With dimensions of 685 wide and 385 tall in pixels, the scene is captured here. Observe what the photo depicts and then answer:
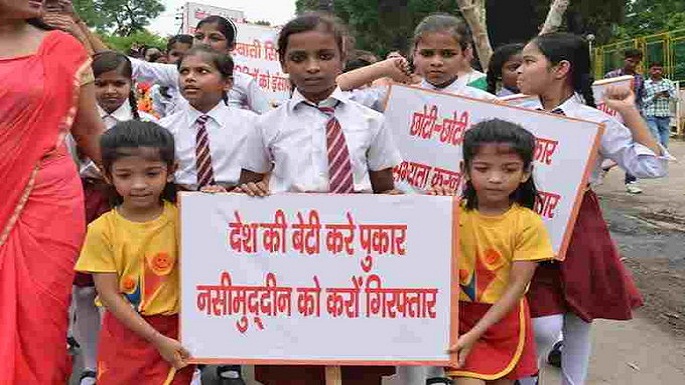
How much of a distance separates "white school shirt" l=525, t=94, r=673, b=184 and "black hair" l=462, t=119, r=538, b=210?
15.9 inches

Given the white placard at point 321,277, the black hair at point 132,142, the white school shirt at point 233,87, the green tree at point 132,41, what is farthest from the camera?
the green tree at point 132,41

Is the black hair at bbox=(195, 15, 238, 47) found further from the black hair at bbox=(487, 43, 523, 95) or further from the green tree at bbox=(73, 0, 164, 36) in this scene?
the green tree at bbox=(73, 0, 164, 36)

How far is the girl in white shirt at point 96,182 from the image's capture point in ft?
12.5

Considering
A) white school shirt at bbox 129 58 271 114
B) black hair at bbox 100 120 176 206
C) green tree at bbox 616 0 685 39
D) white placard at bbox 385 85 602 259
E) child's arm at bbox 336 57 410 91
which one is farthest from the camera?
green tree at bbox 616 0 685 39

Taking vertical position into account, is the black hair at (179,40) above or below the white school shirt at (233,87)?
above

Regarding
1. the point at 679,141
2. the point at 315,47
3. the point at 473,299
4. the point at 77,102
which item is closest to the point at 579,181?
the point at 473,299

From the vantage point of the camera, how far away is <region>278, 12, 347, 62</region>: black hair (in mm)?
2998

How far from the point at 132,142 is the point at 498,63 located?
247cm

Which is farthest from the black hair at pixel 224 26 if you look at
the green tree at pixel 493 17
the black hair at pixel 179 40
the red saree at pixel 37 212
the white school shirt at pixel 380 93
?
the green tree at pixel 493 17

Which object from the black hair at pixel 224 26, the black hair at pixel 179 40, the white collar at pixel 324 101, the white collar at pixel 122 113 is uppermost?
the black hair at pixel 224 26

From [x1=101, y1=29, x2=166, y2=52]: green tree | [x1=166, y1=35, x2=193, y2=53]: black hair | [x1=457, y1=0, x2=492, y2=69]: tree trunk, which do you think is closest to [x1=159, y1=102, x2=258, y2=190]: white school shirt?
[x1=166, y1=35, x2=193, y2=53]: black hair

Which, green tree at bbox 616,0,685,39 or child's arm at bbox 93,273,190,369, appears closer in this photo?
child's arm at bbox 93,273,190,369

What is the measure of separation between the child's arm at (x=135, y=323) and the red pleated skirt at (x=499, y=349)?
909 millimetres

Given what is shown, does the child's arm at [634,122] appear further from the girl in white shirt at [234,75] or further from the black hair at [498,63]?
the girl in white shirt at [234,75]
